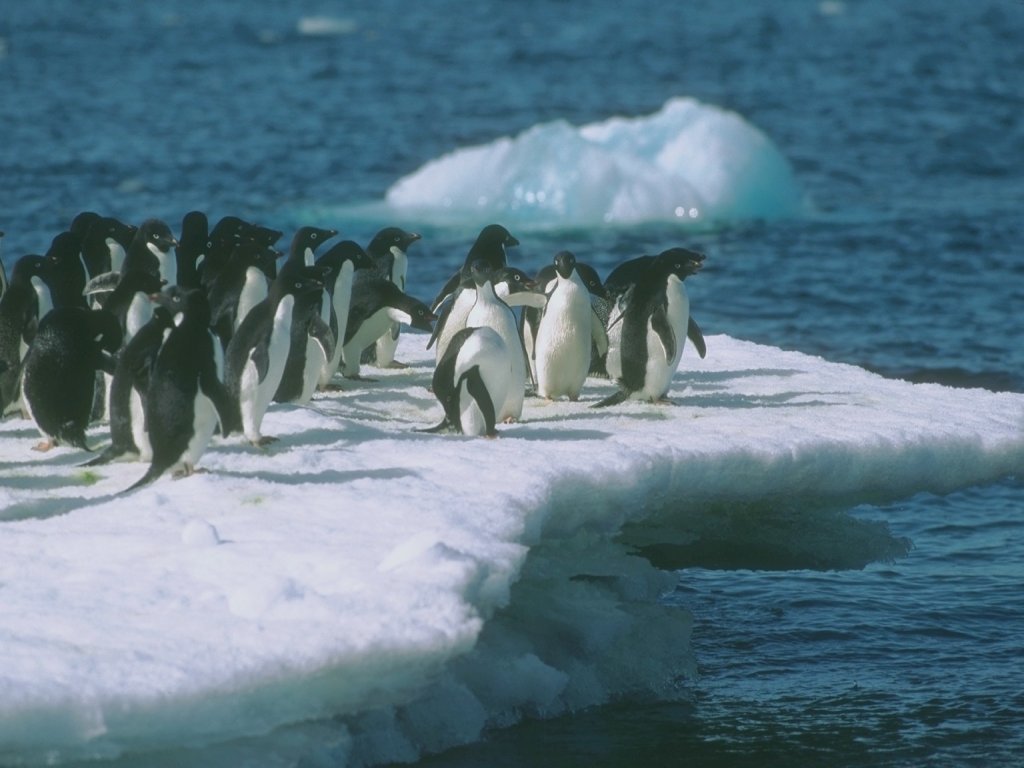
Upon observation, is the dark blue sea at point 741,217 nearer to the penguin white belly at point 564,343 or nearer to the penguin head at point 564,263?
the penguin white belly at point 564,343

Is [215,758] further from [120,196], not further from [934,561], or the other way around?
[120,196]

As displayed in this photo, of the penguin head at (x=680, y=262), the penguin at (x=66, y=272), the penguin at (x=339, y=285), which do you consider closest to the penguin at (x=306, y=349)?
the penguin at (x=339, y=285)

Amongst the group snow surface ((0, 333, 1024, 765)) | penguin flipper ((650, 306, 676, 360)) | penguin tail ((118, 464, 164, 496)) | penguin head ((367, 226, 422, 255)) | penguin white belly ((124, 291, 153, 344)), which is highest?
penguin head ((367, 226, 422, 255))

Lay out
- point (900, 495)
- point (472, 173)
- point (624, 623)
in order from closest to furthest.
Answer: point (624, 623)
point (900, 495)
point (472, 173)

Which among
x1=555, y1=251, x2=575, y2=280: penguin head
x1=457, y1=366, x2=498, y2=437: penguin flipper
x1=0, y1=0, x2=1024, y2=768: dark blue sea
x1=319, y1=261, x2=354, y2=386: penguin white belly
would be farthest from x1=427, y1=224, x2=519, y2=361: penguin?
x1=0, y1=0, x2=1024, y2=768: dark blue sea

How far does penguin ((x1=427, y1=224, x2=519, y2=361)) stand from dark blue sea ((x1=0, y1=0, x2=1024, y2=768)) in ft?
5.38

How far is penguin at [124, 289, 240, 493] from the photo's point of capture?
723 cm

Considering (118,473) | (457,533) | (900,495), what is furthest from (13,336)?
(900,495)

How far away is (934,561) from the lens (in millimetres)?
9266

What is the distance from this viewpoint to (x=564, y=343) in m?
9.12

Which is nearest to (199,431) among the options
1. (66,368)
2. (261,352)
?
(261,352)

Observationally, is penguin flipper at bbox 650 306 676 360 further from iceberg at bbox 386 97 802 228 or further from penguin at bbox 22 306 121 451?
iceberg at bbox 386 97 802 228

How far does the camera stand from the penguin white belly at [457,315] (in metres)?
9.20

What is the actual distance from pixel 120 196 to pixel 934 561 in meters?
16.5
